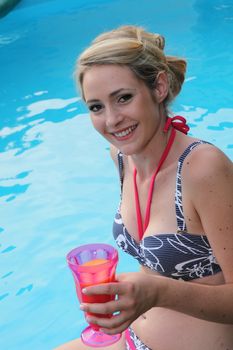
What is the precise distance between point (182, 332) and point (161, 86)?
902 millimetres

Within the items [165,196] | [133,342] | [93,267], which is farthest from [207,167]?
[133,342]

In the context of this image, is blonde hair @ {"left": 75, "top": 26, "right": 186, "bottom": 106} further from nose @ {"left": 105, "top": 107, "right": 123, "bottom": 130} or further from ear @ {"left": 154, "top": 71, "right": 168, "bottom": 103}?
nose @ {"left": 105, "top": 107, "right": 123, "bottom": 130}

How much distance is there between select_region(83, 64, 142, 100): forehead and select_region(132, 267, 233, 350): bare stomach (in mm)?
750

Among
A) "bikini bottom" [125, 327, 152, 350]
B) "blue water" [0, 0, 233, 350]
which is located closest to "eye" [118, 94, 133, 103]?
"bikini bottom" [125, 327, 152, 350]

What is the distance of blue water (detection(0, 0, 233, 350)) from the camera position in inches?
171

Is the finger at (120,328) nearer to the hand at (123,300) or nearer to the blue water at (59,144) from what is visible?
the hand at (123,300)

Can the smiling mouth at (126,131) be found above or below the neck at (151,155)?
above

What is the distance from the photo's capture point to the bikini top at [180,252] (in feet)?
7.10

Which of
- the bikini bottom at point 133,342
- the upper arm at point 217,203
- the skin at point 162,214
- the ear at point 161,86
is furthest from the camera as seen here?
the bikini bottom at point 133,342

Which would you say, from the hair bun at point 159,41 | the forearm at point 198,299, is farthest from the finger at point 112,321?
the hair bun at point 159,41

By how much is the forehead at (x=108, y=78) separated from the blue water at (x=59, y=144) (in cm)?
227

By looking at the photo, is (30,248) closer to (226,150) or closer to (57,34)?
(226,150)

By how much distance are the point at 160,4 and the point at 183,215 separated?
903 cm

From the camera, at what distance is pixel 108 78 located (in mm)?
2154
